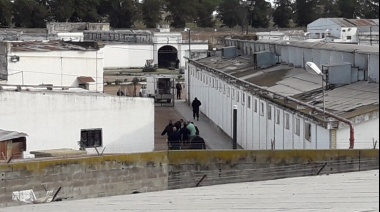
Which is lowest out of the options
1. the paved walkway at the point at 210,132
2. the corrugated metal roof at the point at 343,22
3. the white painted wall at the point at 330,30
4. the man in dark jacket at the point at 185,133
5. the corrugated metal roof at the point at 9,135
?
the paved walkway at the point at 210,132

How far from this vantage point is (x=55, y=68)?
22875 millimetres

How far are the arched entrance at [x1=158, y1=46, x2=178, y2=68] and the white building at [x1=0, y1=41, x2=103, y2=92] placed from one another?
28.0 meters

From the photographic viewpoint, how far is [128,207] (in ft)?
22.8

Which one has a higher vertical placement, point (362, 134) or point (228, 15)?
point (228, 15)

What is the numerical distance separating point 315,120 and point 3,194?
524 centimetres

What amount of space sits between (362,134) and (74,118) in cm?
670

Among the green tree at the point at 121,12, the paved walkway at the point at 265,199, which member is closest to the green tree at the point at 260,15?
the green tree at the point at 121,12

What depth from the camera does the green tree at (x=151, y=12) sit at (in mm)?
70000

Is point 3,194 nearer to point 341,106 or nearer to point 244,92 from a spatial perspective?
point 341,106

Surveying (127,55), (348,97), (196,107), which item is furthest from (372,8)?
(127,55)

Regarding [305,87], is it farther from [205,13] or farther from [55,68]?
[205,13]

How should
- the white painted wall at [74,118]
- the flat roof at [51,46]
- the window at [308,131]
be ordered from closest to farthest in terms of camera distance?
the window at [308,131] < the white painted wall at [74,118] < the flat roof at [51,46]

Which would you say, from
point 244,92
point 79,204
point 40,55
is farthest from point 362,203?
point 40,55

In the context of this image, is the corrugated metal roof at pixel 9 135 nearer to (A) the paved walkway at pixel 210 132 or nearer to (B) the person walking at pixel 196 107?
(A) the paved walkway at pixel 210 132
